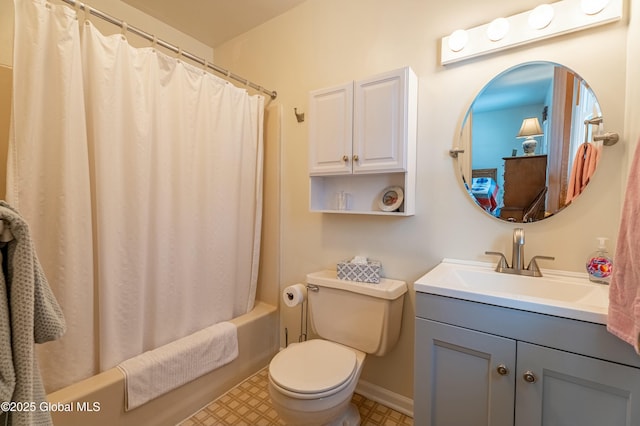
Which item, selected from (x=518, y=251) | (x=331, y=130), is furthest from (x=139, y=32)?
(x=518, y=251)

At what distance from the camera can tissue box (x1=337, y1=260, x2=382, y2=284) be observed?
1521 mm

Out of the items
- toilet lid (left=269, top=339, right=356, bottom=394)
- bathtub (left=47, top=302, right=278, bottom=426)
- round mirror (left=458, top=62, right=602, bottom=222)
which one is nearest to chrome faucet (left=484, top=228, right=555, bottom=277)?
round mirror (left=458, top=62, right=602, bottom=222)

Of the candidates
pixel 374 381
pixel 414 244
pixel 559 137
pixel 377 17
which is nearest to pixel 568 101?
pixel 559 137

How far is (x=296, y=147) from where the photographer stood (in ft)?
6.63

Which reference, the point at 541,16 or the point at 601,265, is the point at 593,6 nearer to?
the point at 541,16

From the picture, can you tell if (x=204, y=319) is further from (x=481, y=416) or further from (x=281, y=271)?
(x=481, y=416)

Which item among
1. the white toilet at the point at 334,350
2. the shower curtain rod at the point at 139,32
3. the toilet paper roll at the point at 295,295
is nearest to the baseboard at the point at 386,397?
the white toilet at the point at 334,350

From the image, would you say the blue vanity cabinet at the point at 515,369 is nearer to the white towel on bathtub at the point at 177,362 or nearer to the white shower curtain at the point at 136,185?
the white towel on bathtub at the point at 177,362

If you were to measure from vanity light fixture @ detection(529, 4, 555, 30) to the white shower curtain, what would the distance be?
162cm

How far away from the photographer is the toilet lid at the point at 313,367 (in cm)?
118

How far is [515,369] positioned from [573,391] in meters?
0.15

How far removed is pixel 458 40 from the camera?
53.4 inches

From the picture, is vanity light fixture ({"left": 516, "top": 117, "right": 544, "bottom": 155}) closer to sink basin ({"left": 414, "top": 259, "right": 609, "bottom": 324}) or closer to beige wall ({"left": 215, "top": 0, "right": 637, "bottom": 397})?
beige wall ({"left": 215, "top": 0, "right": 637, "bottom": 397})

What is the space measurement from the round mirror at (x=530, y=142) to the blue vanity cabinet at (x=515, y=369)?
0.57m
